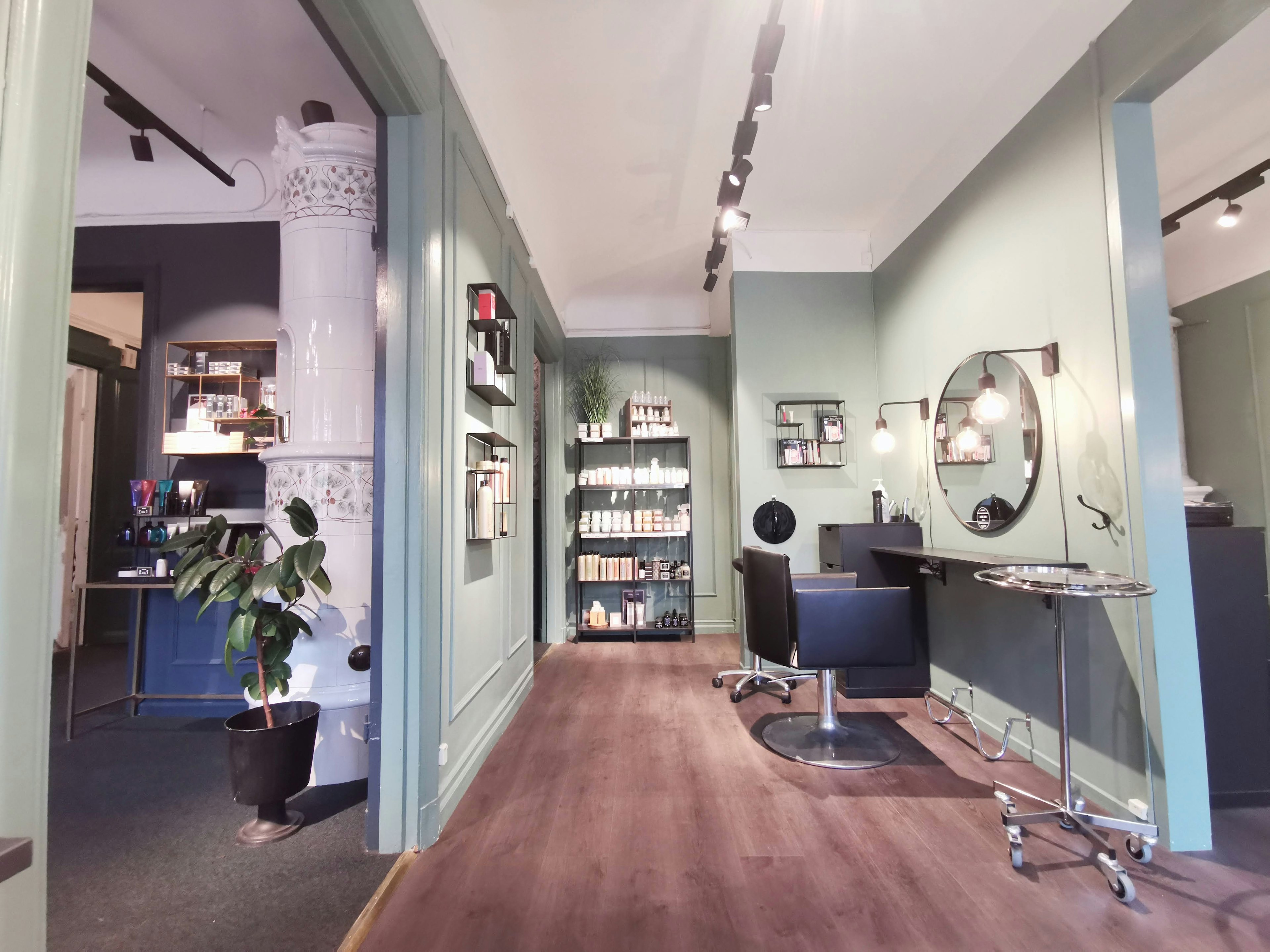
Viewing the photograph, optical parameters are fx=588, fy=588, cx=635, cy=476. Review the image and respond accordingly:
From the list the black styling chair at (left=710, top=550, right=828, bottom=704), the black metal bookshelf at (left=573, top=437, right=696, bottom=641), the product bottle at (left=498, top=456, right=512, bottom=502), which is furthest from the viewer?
the black metal bookshelf at (left=573, top=437, right=696, bottom=641)

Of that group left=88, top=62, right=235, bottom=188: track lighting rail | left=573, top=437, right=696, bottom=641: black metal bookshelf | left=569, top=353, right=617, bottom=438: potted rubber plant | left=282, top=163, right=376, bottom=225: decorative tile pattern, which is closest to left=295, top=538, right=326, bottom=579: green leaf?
left=282, top=163, right=376, bottom=225: decorative tile pattern

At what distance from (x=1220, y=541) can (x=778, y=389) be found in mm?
2765

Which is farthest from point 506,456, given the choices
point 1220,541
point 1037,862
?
point 1220,541

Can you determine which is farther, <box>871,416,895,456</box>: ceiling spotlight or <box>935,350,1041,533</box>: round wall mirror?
<box>871,416,895,456</box>: ceiling spotlight

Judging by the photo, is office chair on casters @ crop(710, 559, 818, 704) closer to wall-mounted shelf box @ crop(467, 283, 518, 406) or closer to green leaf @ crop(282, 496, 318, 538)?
wall-mounted shelf box @ crop(467, 283, 518, 406)

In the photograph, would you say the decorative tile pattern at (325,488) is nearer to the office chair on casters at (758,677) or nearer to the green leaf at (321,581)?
the green leaf at (321,581)

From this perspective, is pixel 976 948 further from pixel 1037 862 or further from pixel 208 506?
pixel 208 506

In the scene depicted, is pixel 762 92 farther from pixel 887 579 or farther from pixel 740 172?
pixel 887 579

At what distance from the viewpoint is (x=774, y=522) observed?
455cm

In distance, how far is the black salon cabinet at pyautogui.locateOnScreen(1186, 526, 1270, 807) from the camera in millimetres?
2338

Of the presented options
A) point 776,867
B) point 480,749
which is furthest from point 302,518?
point 776,867

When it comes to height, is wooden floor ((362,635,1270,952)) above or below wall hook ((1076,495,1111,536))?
below

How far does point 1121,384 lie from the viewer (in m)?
2.27

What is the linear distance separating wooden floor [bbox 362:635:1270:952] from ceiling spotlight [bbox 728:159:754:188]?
3.24 m
